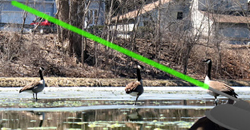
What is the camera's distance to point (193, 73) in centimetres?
3762

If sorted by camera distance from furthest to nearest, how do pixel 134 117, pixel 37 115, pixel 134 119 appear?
pixel 37 115 → pixel 134 117 → pixel 134 119

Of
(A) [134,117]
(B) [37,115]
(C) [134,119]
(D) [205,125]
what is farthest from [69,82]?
(D) [205,125]

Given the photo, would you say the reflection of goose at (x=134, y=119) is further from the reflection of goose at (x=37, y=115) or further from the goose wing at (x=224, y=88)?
the goose wing at (x=224, y=88)

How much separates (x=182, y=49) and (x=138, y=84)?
24.0m

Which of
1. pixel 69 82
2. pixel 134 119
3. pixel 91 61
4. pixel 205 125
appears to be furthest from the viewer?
pixel 91 61

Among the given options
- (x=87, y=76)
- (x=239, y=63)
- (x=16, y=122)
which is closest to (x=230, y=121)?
(x=16, y=122)

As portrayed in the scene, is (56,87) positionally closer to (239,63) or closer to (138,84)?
(138,84)

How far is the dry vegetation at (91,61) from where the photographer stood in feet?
102

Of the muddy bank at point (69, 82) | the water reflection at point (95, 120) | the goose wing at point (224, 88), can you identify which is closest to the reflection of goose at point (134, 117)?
the water reflection at point (95, 120)

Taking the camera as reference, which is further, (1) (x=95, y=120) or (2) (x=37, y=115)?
(2) (x=37, y=115)

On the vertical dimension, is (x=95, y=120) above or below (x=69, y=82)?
above

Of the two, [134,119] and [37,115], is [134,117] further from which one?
[37,115]

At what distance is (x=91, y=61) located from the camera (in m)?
35.1

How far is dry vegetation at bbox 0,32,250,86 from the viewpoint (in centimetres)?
3102
